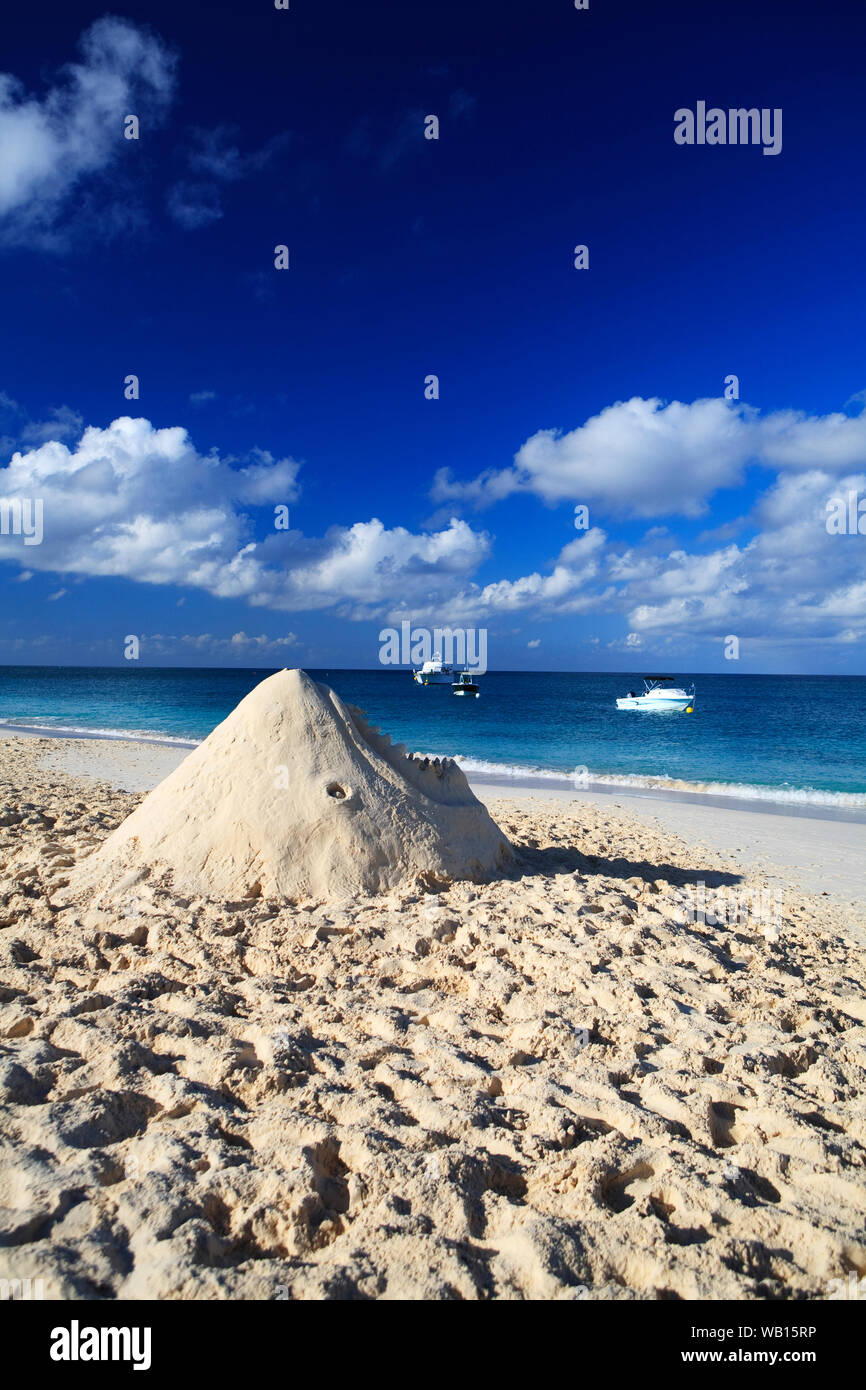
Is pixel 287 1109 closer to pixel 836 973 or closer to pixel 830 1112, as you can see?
pixel 830 1112

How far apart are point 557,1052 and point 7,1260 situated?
2462 mm

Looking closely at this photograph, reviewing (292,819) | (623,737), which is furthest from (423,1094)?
(623,737)

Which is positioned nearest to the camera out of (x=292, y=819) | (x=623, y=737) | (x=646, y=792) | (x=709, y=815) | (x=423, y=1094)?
(x=423, y=1094)

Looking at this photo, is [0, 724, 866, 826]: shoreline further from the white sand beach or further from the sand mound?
the white sand beach

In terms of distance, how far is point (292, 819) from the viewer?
17.8 ft

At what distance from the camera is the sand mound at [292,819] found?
5.31 meters

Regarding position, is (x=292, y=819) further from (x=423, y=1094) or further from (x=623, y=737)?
(x=623, y=737)

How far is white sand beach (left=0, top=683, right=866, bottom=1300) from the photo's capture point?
223 cm

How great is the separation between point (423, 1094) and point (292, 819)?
2663 millimetres

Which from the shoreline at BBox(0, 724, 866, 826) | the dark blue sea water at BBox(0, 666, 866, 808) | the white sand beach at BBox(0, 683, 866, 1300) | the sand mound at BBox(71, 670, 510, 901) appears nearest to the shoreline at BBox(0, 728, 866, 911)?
the shoreline at BBox(0, 724, 866, 826)

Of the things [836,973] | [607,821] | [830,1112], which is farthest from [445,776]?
[607,821]

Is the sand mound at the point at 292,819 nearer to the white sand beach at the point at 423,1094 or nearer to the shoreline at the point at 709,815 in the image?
the white sand beach at the point at 423,1094

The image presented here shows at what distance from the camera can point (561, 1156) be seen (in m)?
2.77

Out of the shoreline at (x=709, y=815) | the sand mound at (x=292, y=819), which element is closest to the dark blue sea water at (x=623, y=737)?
the shoreline at (x=709, y=815)
